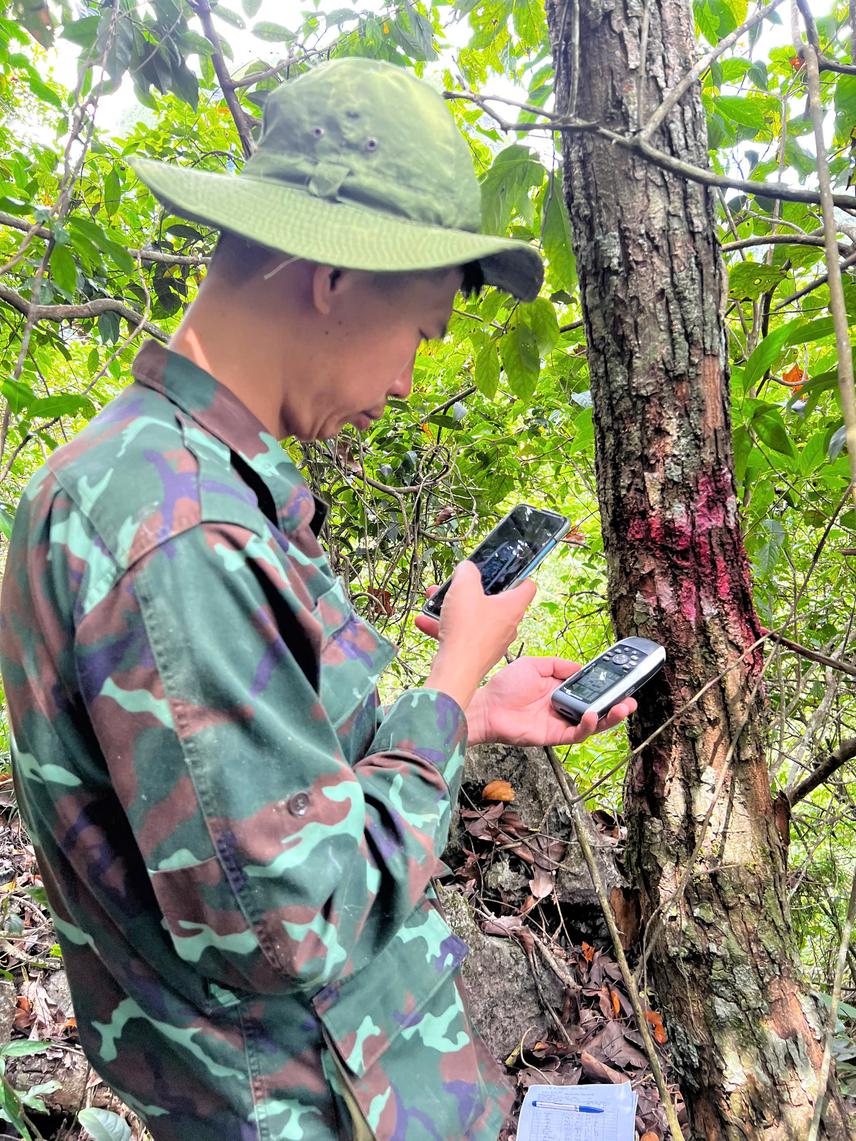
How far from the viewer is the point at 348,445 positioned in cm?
272

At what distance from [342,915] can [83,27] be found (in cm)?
180

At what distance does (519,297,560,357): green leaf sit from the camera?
5.70 ft

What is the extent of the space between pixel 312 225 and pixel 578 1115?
1731mm

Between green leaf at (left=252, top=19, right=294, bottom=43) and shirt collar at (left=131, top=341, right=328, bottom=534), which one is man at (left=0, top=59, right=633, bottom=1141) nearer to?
shirt collar at (left=131, top=341, right=328, bottom=534)

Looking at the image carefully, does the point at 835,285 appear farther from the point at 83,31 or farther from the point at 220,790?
the point at 83,31

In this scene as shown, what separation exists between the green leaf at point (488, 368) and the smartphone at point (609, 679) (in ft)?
2.83

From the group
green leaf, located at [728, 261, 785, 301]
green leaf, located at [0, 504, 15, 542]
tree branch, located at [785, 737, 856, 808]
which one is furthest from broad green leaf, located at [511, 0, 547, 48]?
tree branch, located at [785, 737, 856, 808]

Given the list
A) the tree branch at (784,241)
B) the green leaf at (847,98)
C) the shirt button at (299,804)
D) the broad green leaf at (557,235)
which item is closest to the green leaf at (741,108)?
the green leaf at (847,98)

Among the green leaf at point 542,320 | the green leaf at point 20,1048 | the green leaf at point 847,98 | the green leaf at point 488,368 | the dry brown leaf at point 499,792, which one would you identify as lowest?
the green leaf at point 20,1048

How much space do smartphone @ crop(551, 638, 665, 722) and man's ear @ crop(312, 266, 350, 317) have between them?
720 millimetres

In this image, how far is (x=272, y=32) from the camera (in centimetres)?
199

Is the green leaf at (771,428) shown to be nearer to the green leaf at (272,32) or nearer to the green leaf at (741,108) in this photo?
the green leaf at (741,108)

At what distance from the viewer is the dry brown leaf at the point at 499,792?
2.22m

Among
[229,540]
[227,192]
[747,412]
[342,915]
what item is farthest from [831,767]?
[227,192]
